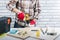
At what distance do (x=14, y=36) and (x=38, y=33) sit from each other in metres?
0.24

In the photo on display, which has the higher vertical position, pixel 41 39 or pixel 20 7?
pixel 20 7

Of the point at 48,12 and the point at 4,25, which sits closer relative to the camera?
the point at 4,25

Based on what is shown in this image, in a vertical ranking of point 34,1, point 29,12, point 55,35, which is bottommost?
point 55,35

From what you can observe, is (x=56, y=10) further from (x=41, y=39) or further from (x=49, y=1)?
(x=41, y=39)

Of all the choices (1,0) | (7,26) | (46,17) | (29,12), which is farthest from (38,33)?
(1,0)

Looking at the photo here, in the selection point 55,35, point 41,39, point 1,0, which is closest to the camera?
point 41,39

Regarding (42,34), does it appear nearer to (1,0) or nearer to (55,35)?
(55,35)

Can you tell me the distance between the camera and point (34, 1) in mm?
2078

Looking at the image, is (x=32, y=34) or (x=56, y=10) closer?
(x=32, y=34)

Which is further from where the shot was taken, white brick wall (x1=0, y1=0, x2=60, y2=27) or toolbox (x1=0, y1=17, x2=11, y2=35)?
white brick wall (x1=0, y1=0, x2=60, y2=27)

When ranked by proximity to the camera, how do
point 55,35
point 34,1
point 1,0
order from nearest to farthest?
1. point 55,35
2. point 34,1
3. point 1,0

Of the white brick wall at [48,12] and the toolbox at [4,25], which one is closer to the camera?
the toolbox at [4,25]

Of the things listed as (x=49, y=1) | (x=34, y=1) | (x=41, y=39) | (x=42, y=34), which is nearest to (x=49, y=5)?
(x=49, y=1)

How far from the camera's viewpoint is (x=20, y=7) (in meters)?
2.09
